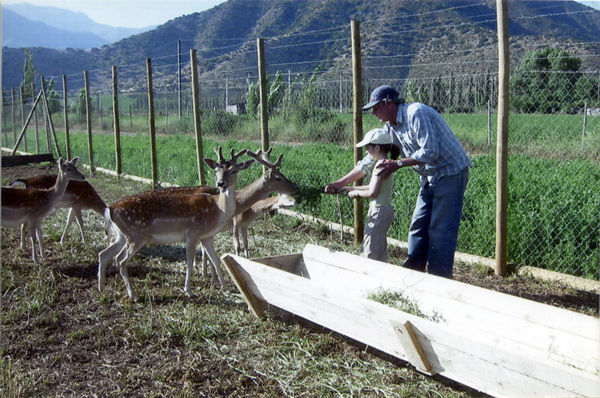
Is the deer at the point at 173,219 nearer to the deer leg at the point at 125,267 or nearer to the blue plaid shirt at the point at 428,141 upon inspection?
the deer leg at the point at 125,267

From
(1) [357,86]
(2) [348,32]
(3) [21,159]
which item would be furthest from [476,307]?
(2) [348,32]

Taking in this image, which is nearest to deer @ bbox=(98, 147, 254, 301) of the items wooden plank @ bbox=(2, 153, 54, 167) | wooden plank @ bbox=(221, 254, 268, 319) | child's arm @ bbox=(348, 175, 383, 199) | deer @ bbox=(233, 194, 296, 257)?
deer @ bbox=(233, 194, 296, 257)

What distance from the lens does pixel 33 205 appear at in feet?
28.0

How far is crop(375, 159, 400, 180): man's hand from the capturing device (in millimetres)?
5809

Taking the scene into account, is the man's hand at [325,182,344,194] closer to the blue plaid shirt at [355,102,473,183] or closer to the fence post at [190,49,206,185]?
the blue plaid shirt at [355,102,473,183]

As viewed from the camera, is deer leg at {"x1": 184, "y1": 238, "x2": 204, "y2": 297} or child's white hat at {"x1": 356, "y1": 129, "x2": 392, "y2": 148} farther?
deer leg at {"x1": 184, "y1": 238, "x2": 204, "y2": 297}

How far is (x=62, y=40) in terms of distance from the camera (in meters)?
69.9

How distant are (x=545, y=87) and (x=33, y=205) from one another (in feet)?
25.8

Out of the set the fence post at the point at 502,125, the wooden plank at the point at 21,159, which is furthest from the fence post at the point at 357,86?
the wooden plank at the point at 21,159

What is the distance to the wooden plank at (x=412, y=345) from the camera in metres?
4.19

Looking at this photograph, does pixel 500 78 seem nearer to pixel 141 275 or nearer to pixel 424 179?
pixel 424 179

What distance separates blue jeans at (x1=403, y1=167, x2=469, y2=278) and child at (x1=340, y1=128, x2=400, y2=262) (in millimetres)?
365

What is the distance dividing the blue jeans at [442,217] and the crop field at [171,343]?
39.5 inches

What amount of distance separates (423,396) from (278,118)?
1117 cm
